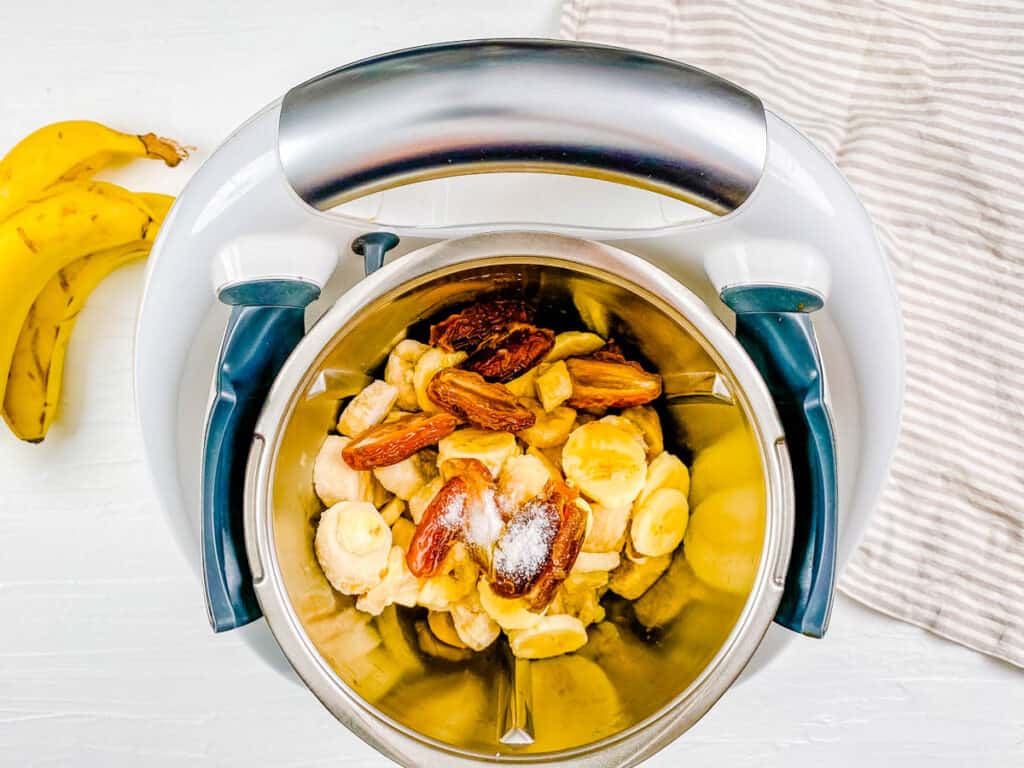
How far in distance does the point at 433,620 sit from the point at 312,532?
9 cm

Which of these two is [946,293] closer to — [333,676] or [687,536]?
[687,536]

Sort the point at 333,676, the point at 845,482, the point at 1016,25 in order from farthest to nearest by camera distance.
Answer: the point at 1016,25 → the point at 845,482 → the point at 333,676

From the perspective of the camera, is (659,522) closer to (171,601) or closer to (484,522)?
(484,522)

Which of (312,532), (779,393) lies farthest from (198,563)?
(779,393)

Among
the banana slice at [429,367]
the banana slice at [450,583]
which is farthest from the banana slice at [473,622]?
the banana slice at [429,367]

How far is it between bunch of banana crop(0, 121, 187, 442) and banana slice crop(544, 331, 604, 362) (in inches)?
11.4

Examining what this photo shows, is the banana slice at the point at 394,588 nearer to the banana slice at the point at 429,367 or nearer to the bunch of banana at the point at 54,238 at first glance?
the banana slice at the point at 429,367

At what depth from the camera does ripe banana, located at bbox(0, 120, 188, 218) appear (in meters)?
0.54

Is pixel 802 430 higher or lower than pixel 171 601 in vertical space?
higher

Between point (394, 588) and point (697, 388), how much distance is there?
187 millimetres

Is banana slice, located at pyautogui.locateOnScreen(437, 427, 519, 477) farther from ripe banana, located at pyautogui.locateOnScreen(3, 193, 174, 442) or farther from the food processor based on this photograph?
ripe banana, located at pyautogui.locateOnScreen(3, 193, 174, 442)

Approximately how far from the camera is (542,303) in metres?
0.45

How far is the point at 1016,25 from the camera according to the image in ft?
1.97

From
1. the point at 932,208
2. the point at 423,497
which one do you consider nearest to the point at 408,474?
the point at 423,497
